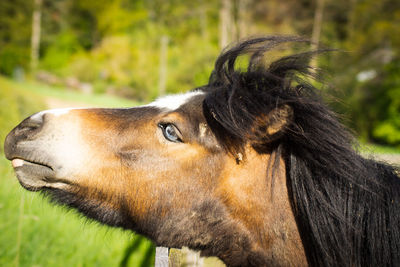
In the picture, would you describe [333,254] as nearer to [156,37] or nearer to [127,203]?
[127,203]

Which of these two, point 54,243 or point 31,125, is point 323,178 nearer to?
point 31,125

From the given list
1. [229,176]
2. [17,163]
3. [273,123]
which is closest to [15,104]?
[17,163]

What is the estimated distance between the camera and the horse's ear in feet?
5.25

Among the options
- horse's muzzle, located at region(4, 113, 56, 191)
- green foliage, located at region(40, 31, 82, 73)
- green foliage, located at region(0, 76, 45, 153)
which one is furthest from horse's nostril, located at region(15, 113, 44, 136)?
green foliage, located at region(40, 31, 82, 73)

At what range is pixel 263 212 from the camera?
1641 millimetres

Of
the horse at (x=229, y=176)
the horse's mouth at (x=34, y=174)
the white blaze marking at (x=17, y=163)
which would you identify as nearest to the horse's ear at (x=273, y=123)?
the horse at (x=229, y=176)

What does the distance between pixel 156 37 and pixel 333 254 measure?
31.9 metres

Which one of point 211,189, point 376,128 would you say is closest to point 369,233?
point 211,189

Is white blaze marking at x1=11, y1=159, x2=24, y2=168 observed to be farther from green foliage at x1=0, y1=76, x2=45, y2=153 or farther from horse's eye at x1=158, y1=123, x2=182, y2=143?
green foliage at x1=0, y1=76, x2=45, y2=153

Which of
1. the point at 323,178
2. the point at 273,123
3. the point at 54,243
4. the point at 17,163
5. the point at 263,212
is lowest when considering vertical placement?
the point at 54,243

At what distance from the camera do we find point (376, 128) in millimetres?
15953

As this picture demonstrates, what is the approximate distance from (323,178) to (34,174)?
159cm

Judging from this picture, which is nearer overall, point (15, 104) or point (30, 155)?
point (30, 155)

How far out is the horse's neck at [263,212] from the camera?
1630mm
